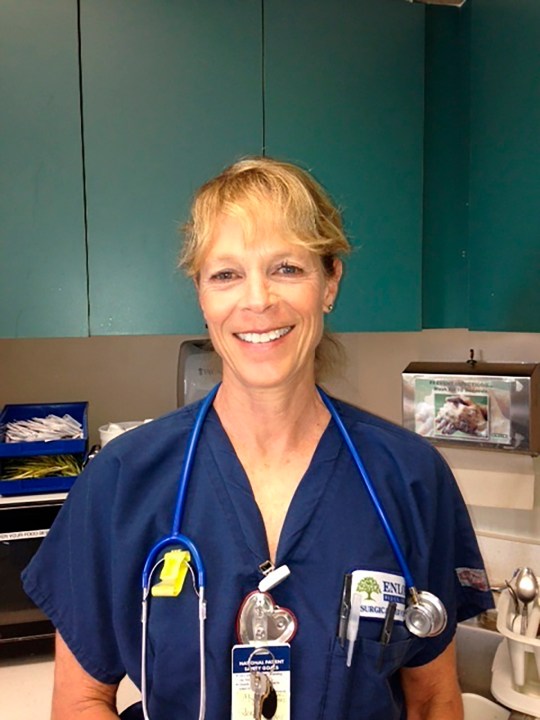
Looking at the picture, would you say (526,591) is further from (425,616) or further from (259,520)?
(259,520)

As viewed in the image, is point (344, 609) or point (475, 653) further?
point (475, 653)

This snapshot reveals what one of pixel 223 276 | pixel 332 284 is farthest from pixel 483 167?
pixel 223 276

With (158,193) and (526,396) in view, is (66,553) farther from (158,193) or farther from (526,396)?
(526,396)

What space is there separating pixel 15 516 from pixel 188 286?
618 mm

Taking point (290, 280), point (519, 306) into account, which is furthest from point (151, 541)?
point (519, 306)

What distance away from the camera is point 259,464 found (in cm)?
95

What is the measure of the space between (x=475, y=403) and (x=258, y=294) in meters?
0.88

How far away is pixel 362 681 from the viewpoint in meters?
0.86

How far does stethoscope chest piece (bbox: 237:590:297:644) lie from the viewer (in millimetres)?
830

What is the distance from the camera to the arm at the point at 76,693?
0.89 m

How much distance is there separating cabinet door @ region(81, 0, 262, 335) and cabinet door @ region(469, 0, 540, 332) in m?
0.51

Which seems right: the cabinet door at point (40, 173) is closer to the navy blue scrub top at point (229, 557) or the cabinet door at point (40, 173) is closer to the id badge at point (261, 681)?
the navy blue scrub top at point (229, 557)

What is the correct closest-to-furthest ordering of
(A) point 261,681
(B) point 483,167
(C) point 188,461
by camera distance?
(A) point 261,681, (C) point 188,461, (B) point 483,167

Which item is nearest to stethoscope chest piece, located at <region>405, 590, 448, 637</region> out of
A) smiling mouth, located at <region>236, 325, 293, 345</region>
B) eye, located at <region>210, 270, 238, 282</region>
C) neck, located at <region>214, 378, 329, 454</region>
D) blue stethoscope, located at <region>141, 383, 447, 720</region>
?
blue stethoscope, located at <region>141, 383, 447, 720</region>
